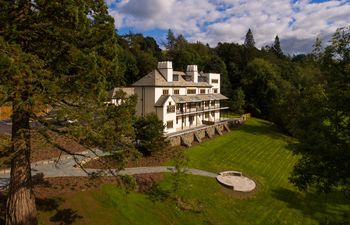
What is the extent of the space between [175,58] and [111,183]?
62526 millimetres

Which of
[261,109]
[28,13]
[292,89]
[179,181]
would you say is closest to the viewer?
[28,13]

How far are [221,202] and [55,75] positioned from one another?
19927 mm

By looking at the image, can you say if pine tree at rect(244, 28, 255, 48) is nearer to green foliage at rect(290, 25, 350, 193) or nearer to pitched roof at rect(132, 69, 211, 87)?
pitched roof at rect(132, 69, 211, 87)

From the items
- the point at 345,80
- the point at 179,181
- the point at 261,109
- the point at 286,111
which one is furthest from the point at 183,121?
the point at 345,80

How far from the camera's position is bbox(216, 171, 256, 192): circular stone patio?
1238 inches

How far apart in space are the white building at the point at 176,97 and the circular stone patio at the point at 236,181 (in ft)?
41.7

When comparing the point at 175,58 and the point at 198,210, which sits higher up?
the point at 175,58

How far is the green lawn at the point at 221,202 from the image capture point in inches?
792

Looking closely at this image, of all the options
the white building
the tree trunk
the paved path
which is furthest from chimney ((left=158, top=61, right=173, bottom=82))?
the tree trunk

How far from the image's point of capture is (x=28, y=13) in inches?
478

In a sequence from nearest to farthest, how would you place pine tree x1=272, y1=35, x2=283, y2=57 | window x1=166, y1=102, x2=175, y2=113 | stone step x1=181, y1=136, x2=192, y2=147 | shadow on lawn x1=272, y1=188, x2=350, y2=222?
shadow on lawn x1=272, y1=188, x2=350, y2=222 < stone step x1=181, y1=136, x2=192, y2=147 < window x1=166, y1=102, x2=175, y2=113 < pine tree x1=272, y1=35, x2=283, y2=57

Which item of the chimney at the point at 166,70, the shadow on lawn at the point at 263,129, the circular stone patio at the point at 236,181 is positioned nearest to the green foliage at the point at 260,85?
the shadow on lawn at the point at 263,129

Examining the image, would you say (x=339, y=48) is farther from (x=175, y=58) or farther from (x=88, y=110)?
(x=175, y=58)

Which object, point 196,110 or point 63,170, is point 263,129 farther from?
point 63,170
